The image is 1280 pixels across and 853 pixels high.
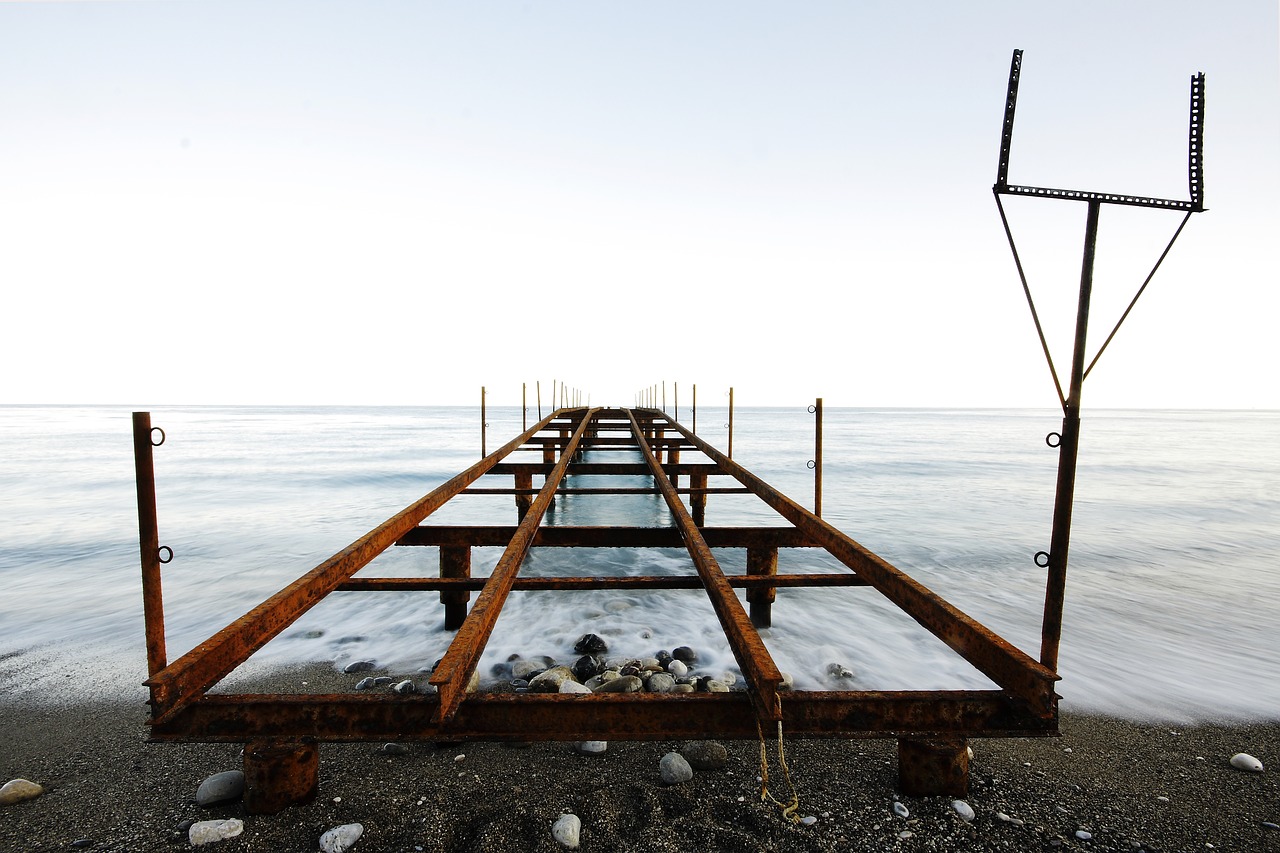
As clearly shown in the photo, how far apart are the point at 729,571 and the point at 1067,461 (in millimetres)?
6500

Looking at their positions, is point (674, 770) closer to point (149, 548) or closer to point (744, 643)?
point (744, 643)

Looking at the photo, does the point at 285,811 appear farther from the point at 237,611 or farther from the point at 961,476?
the point at 961,476

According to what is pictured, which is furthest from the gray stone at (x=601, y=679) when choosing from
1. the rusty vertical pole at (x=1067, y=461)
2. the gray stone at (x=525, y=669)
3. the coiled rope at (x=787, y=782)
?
the rusty vertical pole at (x=1067, y=461)

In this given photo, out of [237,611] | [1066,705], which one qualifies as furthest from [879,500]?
[237,611]

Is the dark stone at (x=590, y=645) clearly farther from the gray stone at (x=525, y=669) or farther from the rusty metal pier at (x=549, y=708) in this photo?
the rusty metal pier at (x=549, y=708)

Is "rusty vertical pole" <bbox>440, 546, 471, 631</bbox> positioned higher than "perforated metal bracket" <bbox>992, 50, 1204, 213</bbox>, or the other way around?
"perforated metal bracket" <bbox>992, 50, 1204, 213</bbox>

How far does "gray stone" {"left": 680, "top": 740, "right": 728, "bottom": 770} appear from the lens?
3074 millimetres

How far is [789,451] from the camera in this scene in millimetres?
33375

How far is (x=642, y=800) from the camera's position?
2.83m

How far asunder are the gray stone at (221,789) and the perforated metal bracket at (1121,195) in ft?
14.6

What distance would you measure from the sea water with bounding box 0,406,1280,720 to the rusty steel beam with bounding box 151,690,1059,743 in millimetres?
2732

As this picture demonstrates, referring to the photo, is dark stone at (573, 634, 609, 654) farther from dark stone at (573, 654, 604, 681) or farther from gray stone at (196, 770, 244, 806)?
gray stone at (196, 770, 244, 806)

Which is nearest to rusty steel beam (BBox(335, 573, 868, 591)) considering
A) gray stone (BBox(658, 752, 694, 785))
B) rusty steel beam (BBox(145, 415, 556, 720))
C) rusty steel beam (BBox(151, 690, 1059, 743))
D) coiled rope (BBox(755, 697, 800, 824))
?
rusty steel beam (BBox(145, 415, 556, 720))

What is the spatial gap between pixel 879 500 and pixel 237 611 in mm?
15413
